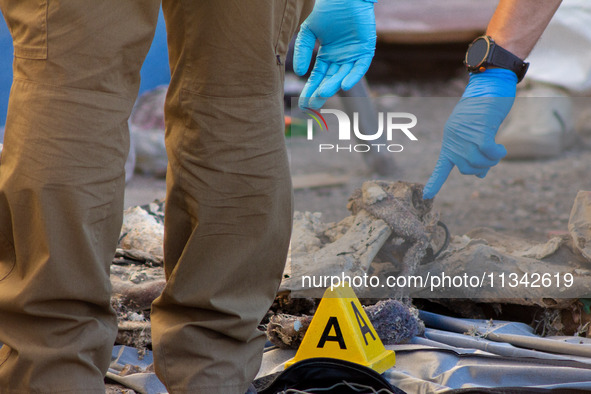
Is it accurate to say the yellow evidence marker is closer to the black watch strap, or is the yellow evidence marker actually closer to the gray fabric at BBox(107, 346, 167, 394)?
the gray fabric at BBox(107, 346, 167, 394)

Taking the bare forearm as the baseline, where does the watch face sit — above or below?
below

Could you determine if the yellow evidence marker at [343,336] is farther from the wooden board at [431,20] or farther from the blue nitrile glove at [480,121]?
the wooden board at [431,20]

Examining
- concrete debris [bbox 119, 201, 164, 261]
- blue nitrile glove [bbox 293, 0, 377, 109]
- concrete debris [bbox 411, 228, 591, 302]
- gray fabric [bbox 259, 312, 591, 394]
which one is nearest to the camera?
gray fabric [bbox 259, 312, 591, 394]

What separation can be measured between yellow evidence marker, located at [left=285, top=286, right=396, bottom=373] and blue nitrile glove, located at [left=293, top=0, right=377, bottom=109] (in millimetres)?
454

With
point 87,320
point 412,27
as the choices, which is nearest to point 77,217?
point 87,320

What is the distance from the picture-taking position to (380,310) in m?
1.49

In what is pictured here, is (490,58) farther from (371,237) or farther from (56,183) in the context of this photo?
(56,183)

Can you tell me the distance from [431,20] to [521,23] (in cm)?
321

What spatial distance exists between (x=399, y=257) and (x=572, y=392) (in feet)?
2.03

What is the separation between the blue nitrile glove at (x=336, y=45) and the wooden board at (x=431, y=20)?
2.98m

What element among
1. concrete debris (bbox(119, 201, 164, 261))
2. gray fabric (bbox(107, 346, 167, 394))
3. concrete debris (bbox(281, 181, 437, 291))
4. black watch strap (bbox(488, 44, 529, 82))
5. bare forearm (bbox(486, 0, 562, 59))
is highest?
bare forearm (bbox(486, 0, 562, 59))

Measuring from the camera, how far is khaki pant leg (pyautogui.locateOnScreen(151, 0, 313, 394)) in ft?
3.25

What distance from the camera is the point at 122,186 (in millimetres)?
928

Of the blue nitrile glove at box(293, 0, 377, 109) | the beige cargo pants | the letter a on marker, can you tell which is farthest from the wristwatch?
the letter a on marker
